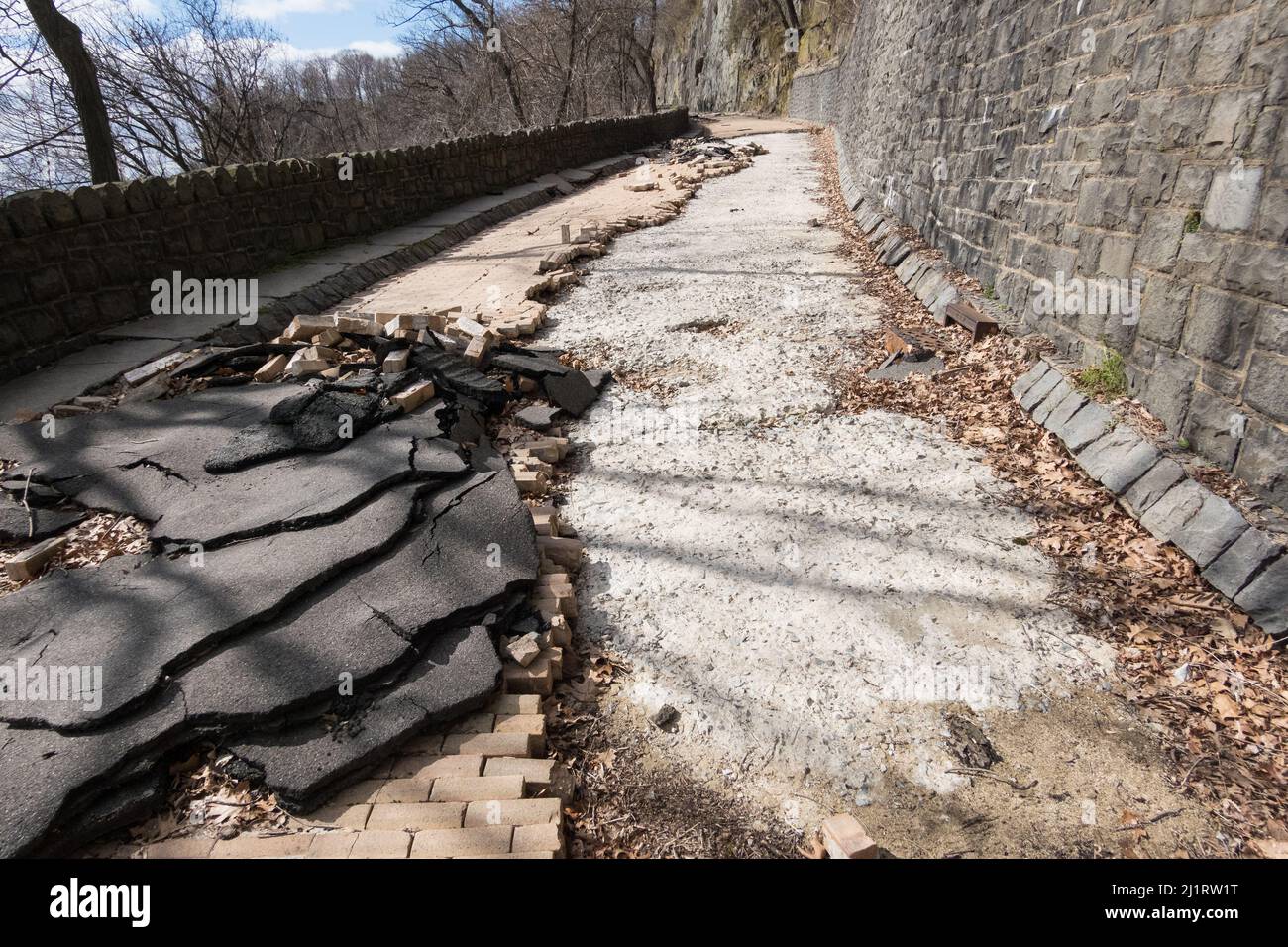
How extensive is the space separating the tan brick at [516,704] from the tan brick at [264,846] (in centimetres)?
76

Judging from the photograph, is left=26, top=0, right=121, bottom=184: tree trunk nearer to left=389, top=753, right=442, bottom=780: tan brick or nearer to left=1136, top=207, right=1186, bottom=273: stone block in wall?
left=389, top=753, right=442, bottom=780: tan brick

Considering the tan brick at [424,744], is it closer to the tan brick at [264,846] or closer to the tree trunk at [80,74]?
the tan brick at [264,846]

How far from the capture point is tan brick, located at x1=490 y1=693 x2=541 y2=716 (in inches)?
105

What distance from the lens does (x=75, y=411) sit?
5000 mm

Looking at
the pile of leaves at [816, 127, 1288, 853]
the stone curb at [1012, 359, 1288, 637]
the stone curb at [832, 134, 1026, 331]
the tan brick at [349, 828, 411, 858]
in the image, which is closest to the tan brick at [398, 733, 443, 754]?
the tan brick at [349, 828, 411, 858]

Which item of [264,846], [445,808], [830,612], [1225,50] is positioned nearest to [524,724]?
[445,808]

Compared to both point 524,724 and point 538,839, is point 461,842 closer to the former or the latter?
point 538,839

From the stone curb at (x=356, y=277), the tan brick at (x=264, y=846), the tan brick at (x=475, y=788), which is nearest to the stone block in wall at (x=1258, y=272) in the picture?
the tan brick at (x=475, y=788)

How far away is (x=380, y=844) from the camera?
2.11 meters

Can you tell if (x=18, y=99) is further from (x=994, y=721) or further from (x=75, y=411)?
(x=994, y=721)

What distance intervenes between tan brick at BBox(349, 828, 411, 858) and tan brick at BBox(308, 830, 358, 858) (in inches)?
0.7

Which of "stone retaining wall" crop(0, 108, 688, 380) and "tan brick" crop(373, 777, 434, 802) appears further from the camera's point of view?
"stone retaining wall" crop(0, 108, 688, 380)

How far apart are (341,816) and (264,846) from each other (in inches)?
8.9

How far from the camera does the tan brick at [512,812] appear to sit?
222cm
